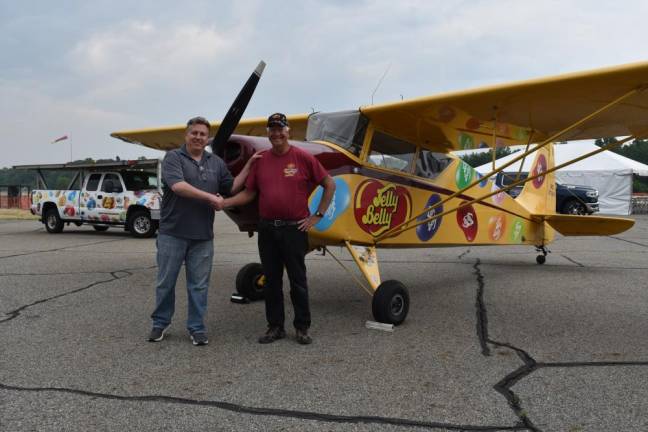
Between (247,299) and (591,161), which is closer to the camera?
(247,299)

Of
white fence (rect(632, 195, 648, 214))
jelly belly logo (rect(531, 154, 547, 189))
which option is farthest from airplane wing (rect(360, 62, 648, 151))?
white fence (rect(632, 195, 648, 214))

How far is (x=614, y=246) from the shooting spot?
11914 mm

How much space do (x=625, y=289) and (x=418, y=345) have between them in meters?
3.94

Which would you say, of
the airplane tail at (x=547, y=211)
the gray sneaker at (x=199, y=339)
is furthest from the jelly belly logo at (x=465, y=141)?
the gray sneaker at (x=199, y=339)

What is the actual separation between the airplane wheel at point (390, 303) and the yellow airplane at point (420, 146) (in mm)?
11

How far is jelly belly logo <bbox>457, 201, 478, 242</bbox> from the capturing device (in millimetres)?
6438

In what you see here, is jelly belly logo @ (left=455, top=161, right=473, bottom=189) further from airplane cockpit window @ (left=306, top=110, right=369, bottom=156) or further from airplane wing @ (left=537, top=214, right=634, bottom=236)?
airplane wing @ (left=537, top=214, right=634, bottom=236)

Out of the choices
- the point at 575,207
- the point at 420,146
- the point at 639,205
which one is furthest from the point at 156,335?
the point at 639,205

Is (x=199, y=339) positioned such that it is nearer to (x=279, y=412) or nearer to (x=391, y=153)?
(x=279, y=412)

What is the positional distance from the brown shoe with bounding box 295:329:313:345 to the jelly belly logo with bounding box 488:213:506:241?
13.5ft

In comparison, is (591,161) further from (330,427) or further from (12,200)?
(12,200)

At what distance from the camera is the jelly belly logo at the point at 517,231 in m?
7.76

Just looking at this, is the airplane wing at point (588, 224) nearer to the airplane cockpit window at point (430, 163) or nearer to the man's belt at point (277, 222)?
the airplane cockpit window at point (430, 163)

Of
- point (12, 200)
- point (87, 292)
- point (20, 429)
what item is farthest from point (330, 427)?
point (12, 200)
